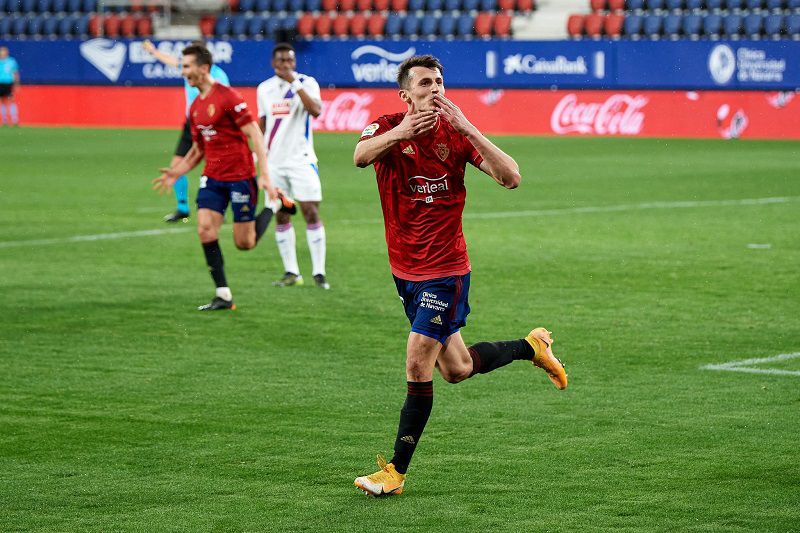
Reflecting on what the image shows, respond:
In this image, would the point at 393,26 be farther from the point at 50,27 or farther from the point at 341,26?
the point at 50,27

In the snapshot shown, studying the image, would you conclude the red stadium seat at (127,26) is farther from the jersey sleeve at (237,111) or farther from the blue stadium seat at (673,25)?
the jersey sleeve at (237,111)

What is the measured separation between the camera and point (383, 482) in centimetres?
603

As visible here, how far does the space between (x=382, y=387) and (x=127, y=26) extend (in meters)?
35.3

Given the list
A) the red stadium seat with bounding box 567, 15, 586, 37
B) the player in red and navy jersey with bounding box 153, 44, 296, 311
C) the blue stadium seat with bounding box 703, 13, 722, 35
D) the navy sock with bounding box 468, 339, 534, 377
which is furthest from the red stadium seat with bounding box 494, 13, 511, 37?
the navy sock with bounding box 468, 339, 534, 377

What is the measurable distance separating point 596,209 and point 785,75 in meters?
14.7

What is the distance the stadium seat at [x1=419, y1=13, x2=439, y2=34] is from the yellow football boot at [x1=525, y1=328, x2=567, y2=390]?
31221 mm

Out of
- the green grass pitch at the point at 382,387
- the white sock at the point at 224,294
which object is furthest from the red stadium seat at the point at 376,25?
the white sock at the point at 224,294

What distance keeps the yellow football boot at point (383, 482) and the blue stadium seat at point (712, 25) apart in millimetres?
30023

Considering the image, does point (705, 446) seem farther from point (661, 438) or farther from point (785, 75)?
point (785, 75)

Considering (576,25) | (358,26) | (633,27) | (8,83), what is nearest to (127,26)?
(8,83)

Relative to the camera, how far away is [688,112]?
3269 centimetres

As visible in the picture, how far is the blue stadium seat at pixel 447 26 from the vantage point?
37.7 metres

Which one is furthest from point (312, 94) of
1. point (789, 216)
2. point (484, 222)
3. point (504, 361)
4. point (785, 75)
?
point (785, 75)

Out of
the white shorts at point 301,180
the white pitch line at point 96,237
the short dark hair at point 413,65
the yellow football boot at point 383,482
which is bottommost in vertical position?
the white pitch line at point 96,237
